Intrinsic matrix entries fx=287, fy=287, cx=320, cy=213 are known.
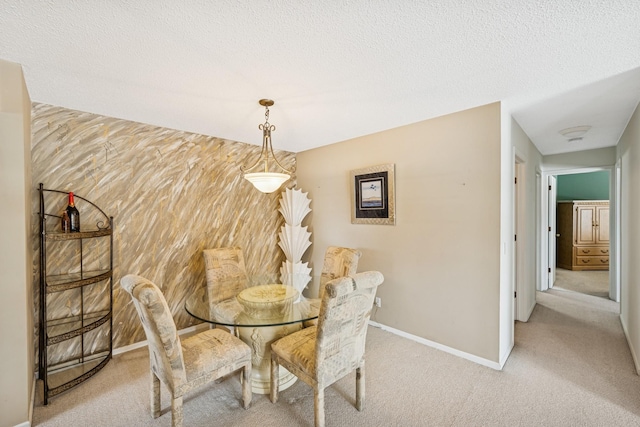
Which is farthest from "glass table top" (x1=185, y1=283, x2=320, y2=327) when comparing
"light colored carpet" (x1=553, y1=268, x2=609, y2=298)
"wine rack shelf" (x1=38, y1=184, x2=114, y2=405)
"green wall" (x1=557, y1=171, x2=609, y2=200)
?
"green wall" (x1=557, y1=171, x2=609, y2=200)

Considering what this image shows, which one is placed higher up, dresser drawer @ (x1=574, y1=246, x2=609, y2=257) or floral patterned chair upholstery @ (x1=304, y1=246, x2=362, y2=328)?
floral patterned chair upholstery @ (x1=304, y1=246, x2=362, y2=328)

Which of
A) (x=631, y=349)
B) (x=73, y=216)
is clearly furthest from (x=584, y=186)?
(x=73, y=216)

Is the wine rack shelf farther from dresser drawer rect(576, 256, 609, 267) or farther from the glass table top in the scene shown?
dresser drawer rect(576, 256, 609, 267)

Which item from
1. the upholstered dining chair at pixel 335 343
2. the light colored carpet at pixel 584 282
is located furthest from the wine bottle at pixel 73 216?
the light colored carpet at pixel 584 282

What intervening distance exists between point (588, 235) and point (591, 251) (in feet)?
1.11

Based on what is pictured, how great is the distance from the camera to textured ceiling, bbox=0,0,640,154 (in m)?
1.36

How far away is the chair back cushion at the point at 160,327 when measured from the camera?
4.95ft

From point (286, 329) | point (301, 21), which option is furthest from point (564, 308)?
Answer: point (301, 21)

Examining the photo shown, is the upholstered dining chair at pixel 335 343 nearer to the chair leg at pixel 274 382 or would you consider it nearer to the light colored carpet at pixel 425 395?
the chair leg at pixel 274 382

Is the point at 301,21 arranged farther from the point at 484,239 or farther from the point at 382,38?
the point at 484,239

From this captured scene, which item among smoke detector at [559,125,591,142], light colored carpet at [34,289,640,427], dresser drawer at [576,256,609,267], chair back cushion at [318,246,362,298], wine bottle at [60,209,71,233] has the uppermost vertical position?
smoke detector at [559,125,591,142]

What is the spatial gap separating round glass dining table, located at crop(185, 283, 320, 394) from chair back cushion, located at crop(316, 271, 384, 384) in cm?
32

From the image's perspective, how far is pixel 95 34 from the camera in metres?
1.51

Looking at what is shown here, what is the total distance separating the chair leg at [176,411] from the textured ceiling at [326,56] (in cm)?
202
